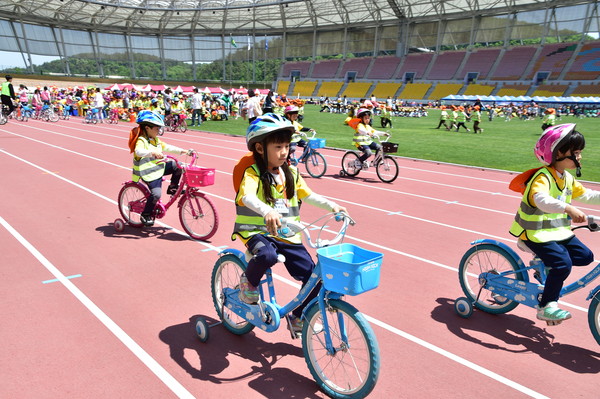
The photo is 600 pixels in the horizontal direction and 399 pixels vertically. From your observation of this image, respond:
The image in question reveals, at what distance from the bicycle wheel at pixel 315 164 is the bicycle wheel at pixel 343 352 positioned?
9111mm

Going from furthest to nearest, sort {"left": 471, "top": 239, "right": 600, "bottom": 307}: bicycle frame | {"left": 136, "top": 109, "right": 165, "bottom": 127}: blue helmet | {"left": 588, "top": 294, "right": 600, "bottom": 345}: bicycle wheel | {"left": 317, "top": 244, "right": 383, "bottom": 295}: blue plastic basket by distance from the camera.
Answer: {"left": 136, "top": 109, "right": 165, "bottom": 127}: blue helmet → {"left": 471, "top": 239, "right": 600, "bottom": 307}: bicycle frame → {"left": 588, "top": 294, "right": 600, "bottom": 345}: bicycle wheel → {"left": 317, "top": 244, "right": 383, "bottom": 295}: blue plastic basket

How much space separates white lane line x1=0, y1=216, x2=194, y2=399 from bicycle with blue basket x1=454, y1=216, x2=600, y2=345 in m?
2.89

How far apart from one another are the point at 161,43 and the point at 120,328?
8348 cm

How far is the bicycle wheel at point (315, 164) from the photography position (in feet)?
40.0

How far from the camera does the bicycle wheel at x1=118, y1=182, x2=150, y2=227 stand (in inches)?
277

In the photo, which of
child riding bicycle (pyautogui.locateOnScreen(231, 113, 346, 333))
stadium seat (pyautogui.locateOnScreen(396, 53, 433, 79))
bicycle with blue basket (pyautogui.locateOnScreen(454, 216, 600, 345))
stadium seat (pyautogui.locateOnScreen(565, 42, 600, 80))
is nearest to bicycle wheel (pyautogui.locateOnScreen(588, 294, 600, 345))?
bicycle with blue basket (pyautogui.locateOnScreen(454, 216, 600, 345))

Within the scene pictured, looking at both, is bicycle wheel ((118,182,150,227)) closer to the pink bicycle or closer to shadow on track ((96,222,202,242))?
the pink bicycle

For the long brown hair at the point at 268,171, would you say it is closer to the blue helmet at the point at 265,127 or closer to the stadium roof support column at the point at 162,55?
the blue helmet at the point at 265,127

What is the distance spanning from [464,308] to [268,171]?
2.57 m

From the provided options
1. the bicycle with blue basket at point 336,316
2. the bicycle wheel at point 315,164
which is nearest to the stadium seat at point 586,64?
the bicycle wheel at point 315,164

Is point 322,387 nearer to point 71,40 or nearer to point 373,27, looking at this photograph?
point 373,27

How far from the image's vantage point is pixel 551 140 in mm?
3916

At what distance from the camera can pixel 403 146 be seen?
60.8 ft

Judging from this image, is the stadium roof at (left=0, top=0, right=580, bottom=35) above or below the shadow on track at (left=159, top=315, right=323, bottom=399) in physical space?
above
